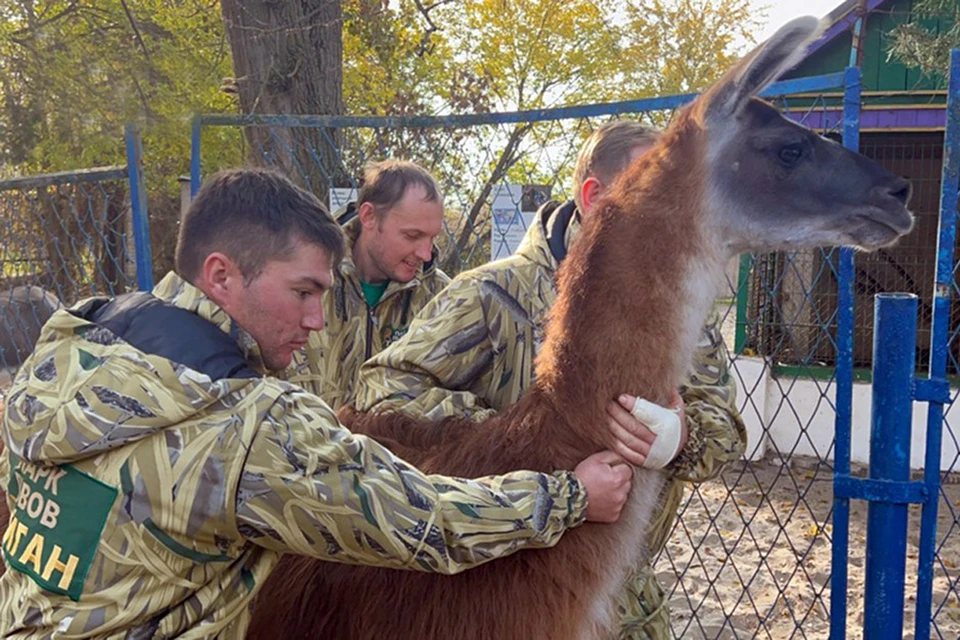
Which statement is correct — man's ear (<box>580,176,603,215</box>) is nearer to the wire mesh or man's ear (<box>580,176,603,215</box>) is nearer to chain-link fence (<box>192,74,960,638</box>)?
chain-link fence (<box>192,74,960,638</box>)

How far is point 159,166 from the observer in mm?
13578

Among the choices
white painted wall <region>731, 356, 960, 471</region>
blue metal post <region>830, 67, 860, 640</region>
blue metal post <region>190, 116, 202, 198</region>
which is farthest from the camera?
white painted wall <region>731, 356, 960, 471</region>

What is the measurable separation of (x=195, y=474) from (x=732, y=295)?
2290 millimetres

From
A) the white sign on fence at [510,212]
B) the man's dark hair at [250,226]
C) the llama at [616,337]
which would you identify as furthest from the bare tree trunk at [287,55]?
the man's dark hair at [250,226]

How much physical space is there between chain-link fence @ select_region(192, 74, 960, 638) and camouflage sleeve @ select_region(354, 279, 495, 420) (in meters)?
0.68

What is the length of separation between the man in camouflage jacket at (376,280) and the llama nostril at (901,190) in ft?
4.99

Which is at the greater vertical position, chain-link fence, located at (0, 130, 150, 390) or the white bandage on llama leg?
chain-link fence, located at (0, 130, 150, 390)

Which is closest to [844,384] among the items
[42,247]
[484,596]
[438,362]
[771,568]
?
[438,362]

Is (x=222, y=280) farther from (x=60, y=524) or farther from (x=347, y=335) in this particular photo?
(x=347, y=335)

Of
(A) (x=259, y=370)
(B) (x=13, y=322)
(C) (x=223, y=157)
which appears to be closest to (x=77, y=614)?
(A) (x=259, y=370)

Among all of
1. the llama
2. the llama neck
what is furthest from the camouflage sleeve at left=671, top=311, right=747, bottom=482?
the llama neck

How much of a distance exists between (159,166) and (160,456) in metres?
13.0

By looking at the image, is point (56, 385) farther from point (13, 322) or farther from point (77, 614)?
point (13, 322)

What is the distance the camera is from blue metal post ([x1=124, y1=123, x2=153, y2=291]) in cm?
396
